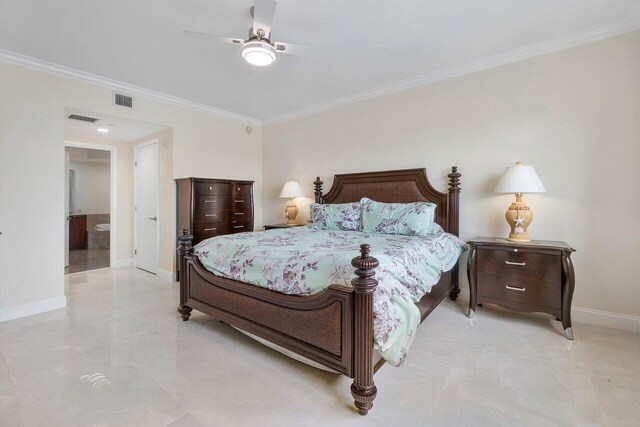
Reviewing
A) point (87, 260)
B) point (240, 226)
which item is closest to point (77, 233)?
point (87, 260)

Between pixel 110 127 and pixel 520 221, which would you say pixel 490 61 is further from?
pixel 110 127

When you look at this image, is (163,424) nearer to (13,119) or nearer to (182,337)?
(182,337)

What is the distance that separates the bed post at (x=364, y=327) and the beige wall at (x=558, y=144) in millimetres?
2239

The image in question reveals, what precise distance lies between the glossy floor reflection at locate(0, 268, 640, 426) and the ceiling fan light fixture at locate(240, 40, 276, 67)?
227 centimetres

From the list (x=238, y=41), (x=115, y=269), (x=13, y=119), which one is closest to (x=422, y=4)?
(x=238, y=41)

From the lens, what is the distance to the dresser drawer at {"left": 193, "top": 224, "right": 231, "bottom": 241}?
4.11 meters

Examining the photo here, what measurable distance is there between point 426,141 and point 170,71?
10.1 ft

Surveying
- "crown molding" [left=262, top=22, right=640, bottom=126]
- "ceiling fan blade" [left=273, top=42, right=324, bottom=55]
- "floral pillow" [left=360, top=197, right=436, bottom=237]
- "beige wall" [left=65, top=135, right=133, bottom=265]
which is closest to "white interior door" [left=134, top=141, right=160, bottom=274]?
"beige wall" [left=65, top=135, right=133, bottom=265]

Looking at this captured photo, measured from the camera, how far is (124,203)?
5.21 m

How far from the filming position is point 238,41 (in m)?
2.14

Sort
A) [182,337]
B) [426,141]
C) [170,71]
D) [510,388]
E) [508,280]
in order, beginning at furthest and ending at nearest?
[426,141], [170,71], [508,280], [182,337], [510,388]

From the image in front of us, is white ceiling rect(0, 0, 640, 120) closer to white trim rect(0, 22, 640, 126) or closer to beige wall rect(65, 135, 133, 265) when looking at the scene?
white trim rect(0, 22, 640, 126)

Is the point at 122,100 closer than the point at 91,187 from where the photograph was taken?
Yes

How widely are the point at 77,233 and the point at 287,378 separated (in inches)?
301
